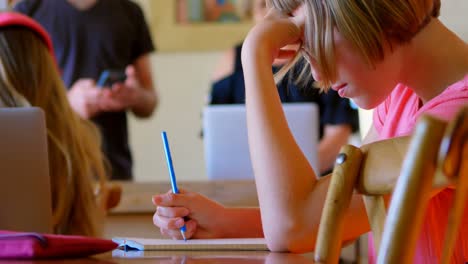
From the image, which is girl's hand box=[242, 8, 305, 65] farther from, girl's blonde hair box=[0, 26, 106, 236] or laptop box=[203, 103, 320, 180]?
laptop box=[203, 103, 320, 180]

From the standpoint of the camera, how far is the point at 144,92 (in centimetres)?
306

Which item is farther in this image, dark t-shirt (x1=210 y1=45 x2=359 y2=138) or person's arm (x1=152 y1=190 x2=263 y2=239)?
dark t-shirt (x1=210 y1=45 x2=359 y2=138)

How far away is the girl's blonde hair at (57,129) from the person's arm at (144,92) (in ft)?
3.84

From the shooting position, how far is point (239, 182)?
2299 millimetres

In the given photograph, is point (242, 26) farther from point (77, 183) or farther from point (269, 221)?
point (269, 221)

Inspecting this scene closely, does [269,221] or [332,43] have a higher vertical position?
[332,43]

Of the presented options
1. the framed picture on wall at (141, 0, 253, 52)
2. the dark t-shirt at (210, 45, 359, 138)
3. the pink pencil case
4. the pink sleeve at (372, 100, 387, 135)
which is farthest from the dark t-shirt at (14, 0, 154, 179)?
the pink pencil case

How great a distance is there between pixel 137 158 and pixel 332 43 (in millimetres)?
3732

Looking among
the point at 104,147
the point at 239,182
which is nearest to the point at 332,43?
the point at 239,182

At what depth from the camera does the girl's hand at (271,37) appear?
104 centimetres

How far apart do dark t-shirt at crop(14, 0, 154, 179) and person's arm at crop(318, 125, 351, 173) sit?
0.81 meters

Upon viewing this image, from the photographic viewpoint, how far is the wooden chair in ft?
2.11

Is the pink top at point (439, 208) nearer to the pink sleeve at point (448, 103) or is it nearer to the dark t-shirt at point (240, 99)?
the pink sleeve at point (448, 103)

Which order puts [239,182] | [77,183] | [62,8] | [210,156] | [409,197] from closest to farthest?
[409,197], [77,183], [239,182], [210,156], [62,8]
